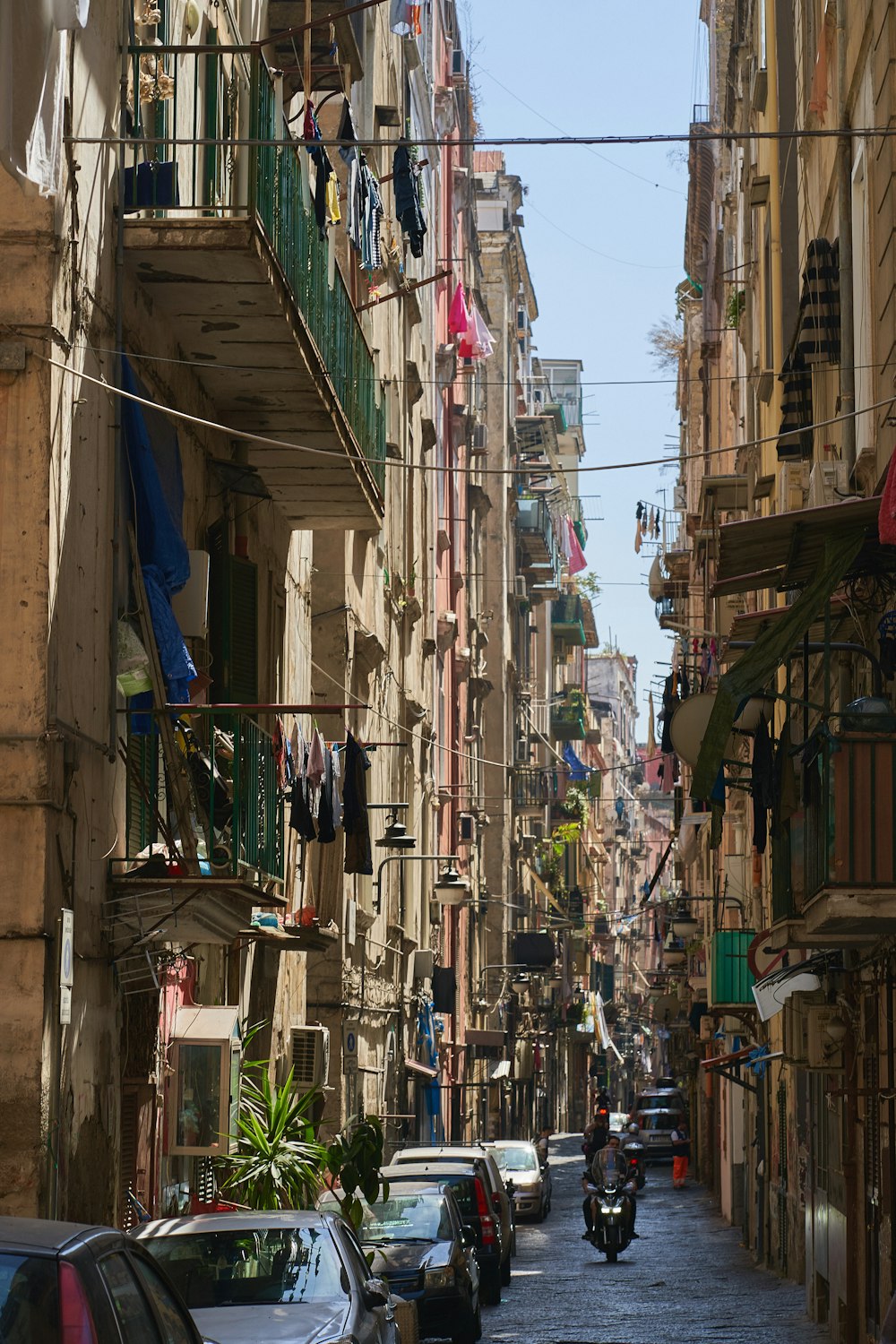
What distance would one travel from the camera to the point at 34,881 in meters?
11.2

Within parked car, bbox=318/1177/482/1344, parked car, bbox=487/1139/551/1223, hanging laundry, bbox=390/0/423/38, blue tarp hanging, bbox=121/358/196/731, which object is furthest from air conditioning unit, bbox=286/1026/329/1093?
hanging laundry, bbox=390/0/423/38

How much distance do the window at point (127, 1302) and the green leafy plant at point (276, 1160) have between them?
363 inches

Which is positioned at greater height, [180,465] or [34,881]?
[180,465]

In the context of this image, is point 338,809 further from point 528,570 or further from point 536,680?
point 536,680

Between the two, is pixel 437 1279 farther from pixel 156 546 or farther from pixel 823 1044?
pixel 156 546

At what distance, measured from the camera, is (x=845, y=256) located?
17562mm

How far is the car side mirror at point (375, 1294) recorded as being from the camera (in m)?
11.1

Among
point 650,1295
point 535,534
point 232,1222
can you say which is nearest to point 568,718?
point 535,534

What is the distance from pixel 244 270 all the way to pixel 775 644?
423 cm

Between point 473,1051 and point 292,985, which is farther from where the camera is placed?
point 473,1051

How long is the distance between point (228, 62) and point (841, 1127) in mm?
10690

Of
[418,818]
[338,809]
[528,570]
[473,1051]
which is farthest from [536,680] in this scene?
[338,809]

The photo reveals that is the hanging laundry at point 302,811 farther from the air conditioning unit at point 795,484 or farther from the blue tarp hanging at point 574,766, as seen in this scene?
the blue tarp hanging at point 574,766

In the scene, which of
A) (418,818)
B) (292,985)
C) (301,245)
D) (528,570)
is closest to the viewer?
(301,245)
